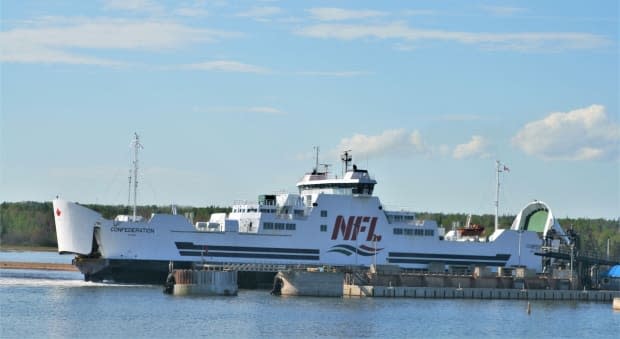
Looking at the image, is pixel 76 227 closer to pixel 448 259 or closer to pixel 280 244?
pixel 280 244

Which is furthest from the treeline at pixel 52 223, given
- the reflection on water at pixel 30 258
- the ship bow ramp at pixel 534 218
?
the ship bow ramp at pixel 534 218

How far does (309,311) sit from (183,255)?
42.7 ft

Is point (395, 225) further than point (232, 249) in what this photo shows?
Yes

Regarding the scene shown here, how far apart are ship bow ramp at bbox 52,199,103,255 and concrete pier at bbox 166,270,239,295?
18.9 ft

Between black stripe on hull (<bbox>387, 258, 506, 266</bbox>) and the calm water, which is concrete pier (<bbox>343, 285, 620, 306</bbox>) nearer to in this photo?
the calm water

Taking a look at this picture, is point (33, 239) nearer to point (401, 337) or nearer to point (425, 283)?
point (425, 283)

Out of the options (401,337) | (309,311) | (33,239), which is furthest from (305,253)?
(33,239)

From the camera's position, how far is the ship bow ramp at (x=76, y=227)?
218ft

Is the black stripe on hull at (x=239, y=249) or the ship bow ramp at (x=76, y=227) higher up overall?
the ship bow ramp at (x=76, y=227)

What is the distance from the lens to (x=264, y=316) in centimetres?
5350

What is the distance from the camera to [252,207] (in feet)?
230

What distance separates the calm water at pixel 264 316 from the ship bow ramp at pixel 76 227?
215 cm

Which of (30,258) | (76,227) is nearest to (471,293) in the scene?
(76,227)

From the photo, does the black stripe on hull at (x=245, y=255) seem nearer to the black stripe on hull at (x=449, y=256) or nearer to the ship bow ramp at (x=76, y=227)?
the ship bow ramp at (x=76, y=227)
